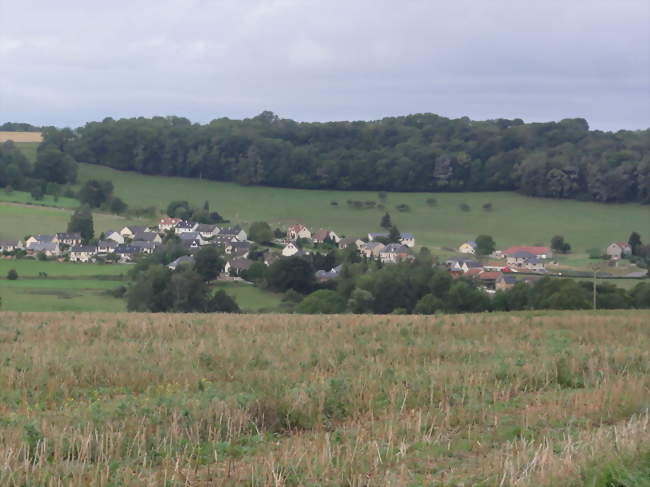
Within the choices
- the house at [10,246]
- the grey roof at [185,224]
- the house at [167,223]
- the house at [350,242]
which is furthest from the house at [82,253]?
the house at [350,242]

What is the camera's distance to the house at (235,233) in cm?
7750

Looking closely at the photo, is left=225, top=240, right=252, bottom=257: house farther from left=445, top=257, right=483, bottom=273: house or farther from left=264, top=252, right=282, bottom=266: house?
left=445, top=257, right=483, bottom=273: house

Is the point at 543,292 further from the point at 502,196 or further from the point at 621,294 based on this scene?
the point at 502,196

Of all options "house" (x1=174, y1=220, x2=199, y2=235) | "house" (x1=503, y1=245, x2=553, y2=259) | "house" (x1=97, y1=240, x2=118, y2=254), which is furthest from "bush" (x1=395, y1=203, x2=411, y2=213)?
"house" (x1=97, y1=240, x2=118, y2=254)

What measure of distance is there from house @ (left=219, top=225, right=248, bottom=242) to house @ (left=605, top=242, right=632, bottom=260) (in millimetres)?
31167

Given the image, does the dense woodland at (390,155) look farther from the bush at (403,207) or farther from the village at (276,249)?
the village at (276,249)

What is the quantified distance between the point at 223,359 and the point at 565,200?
8337cm

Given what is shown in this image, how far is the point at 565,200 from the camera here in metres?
91.7

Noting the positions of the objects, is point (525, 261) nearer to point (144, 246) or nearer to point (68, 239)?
point (144, 246)

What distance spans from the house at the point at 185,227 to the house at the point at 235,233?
12.7 feet

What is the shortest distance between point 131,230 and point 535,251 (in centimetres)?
3516

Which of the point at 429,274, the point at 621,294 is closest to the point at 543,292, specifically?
the point at 621,294

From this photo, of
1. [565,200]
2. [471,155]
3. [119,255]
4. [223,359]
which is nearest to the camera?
[223,359]

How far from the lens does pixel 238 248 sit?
232 ft
